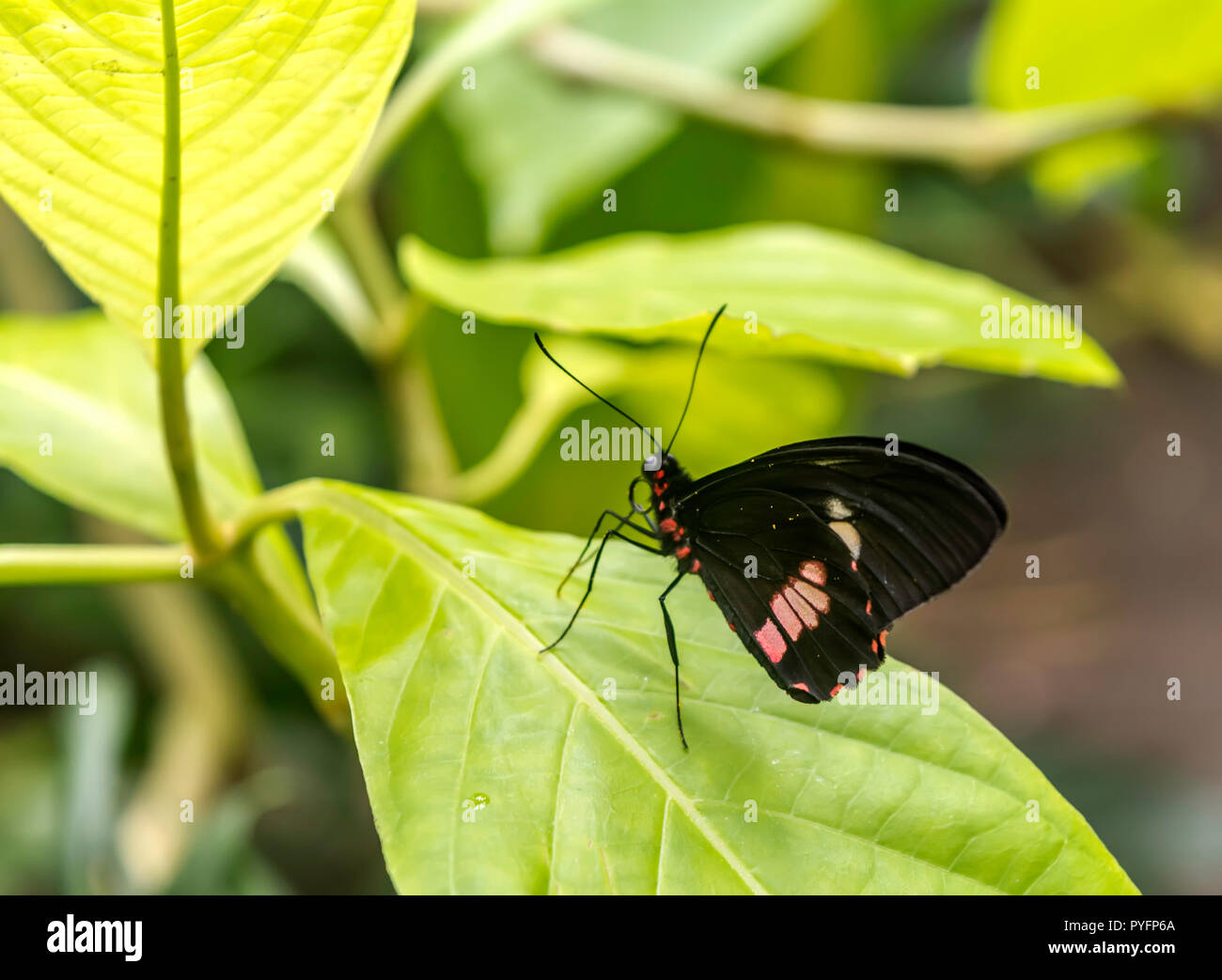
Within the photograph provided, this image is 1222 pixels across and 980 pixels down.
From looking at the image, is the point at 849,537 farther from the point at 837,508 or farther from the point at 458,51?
the point at 458,51

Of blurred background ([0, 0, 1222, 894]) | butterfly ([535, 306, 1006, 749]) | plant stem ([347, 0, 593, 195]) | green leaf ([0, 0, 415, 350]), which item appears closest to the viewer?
green leaf ([0, 0, 415, 350])

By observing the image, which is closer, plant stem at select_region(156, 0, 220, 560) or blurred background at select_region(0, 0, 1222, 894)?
plant stem at select_region(156, 0, 220, 560)

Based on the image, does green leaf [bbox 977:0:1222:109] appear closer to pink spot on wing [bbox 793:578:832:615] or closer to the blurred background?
the blurred background

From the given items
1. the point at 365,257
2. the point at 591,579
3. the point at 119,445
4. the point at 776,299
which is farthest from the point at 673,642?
the point at 365,257

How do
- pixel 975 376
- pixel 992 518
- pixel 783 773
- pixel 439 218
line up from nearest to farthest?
1. pixel 783 773
2. pixel 992 518
3. pixel 439 218
4. pixel 975 376

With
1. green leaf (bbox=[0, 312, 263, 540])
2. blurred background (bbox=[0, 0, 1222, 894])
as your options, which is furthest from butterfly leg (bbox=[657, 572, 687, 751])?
blurred background (bbox=[0, 0, 1222, 894])

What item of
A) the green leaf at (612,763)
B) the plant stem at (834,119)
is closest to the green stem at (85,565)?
the green leaf at (612,763)

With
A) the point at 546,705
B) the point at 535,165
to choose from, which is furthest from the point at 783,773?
the point at 535,165

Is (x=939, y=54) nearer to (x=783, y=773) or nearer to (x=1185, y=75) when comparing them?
(x=1185, y=75)
